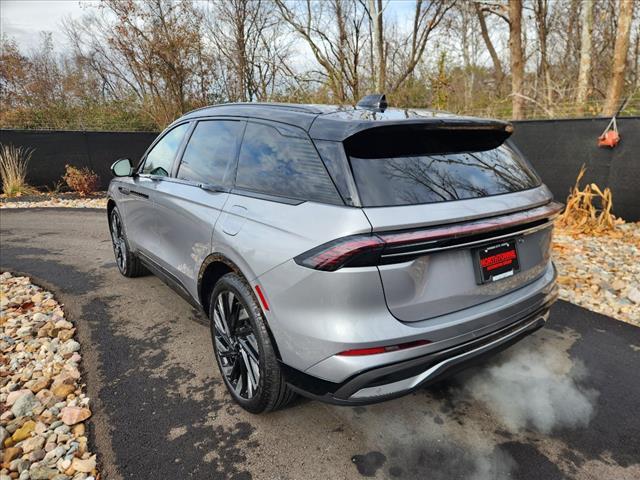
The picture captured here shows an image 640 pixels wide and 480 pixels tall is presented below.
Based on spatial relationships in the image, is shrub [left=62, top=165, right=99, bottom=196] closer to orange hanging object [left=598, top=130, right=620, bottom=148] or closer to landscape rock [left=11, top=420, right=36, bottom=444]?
landscape rock [left=11, top=420, right=36, bottom=444]

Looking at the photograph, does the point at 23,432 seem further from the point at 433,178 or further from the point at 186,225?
the point at 433,178

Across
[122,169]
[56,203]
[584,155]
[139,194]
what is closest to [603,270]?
[584,155]

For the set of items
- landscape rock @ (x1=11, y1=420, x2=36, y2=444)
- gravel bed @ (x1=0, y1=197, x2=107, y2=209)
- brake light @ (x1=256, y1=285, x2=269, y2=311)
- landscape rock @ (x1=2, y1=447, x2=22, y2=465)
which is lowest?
landscape rock @ (x1=2, y1=447, x2=22, y2=465)

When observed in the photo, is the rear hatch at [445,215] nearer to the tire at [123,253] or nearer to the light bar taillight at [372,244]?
the light bar taillight at [372,244]

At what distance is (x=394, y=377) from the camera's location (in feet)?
5.71

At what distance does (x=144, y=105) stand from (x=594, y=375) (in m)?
15.5

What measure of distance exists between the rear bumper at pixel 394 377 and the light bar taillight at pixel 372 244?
466 mm

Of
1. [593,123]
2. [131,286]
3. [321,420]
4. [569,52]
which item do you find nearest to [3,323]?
[131,286]

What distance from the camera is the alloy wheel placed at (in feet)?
7.46

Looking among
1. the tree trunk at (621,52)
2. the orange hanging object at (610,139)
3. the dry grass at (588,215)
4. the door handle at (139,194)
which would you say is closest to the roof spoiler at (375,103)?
the door handle at (139,194)

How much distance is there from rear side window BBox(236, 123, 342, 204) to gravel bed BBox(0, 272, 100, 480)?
1641mm

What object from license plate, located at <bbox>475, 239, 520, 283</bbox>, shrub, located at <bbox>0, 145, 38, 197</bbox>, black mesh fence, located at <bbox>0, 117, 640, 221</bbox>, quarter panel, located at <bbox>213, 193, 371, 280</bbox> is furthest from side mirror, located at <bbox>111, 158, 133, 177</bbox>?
shrub, located at <bbox>0, 145, 38, 197</bbox>

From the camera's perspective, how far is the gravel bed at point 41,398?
204 cm

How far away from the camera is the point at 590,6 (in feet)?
38.3
